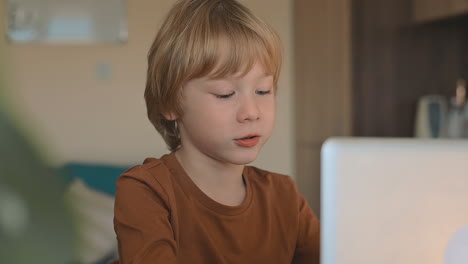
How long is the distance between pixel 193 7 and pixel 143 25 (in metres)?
2.01

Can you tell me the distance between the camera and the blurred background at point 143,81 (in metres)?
2.77

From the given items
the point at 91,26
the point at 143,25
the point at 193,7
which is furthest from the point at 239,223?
the point at 91,26

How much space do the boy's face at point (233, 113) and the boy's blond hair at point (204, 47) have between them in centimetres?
1

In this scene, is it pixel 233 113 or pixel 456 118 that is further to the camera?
pixel 456 118

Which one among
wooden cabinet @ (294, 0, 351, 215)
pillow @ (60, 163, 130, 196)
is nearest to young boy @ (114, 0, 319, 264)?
pillow @ (60, 163, 130, 196)

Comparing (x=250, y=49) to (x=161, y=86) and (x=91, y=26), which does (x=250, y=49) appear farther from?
(x=91, y=26)

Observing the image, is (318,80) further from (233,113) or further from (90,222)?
(233,113)

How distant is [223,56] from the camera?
79 cm

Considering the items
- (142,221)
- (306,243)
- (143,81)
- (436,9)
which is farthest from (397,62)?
(142,221)

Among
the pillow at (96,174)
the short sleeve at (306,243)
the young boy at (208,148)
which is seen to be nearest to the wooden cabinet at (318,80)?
the pillow at (96,174)

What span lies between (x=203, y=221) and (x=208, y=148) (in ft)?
0.34

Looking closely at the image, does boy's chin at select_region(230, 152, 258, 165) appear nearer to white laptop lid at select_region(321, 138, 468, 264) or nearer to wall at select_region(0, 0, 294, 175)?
white laptop lid at select_region(321, 138, 468, 264)

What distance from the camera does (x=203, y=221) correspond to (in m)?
0.83

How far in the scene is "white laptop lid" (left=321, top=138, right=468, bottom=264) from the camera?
490 mm
